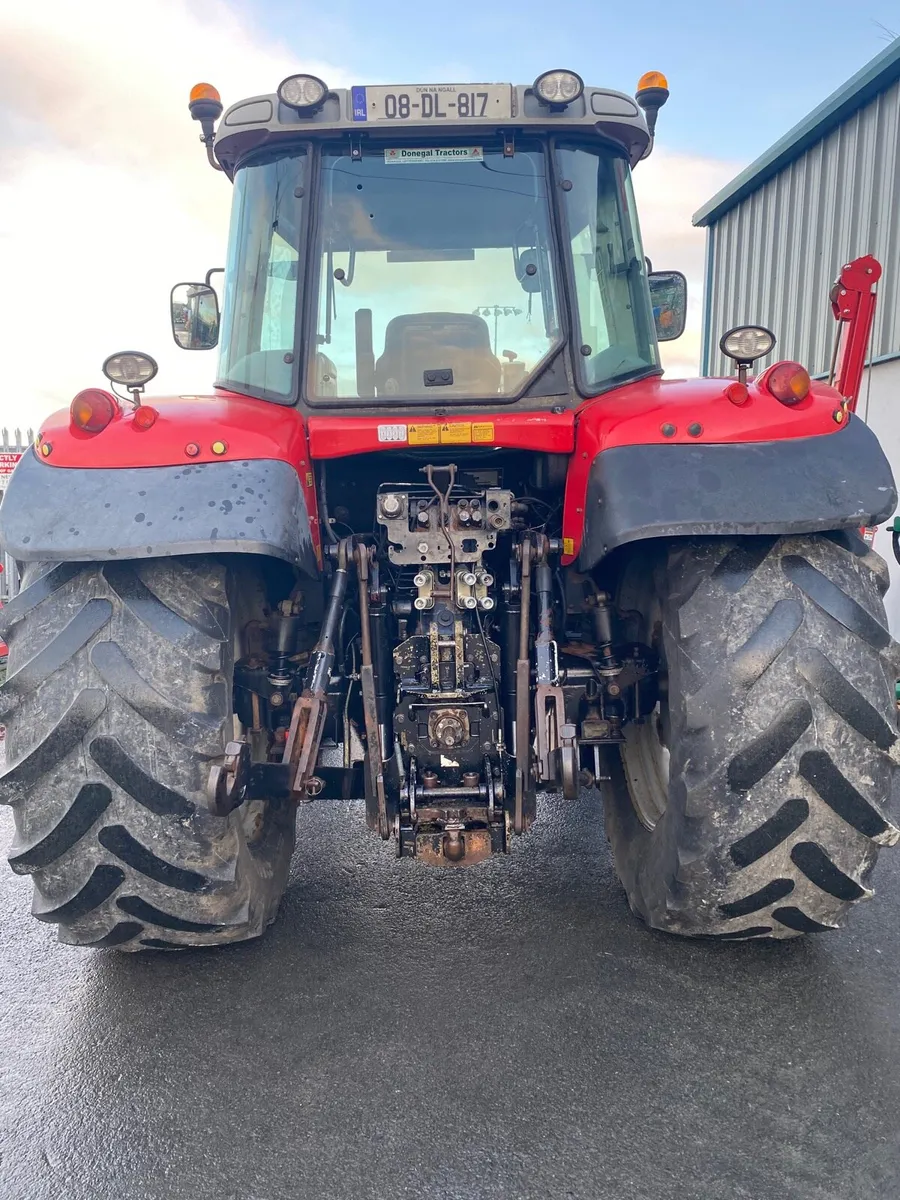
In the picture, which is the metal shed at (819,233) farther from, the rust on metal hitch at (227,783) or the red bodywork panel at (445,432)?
the rust on metal hitch at (227,783)

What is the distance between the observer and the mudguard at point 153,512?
226 centimetres

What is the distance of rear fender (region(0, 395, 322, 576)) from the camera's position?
2268 millimetres

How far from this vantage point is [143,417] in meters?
2.51

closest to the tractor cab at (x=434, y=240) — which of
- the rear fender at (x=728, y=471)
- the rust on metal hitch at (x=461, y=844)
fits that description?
the rear fender at (x=728, y=471)

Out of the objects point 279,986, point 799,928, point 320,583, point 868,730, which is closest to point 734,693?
point 868,730

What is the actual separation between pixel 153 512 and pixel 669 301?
2411mm

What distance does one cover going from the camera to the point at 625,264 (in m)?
3.13

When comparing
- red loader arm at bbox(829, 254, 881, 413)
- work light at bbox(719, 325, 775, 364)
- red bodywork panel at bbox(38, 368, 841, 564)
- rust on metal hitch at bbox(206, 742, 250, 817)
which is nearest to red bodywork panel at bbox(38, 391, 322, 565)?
red bodywork panel at bbox(38, 368, 841, 564)

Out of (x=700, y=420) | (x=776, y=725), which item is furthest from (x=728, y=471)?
(x=776, y=725)

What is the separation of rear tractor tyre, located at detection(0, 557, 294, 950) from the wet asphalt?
0.40 meters

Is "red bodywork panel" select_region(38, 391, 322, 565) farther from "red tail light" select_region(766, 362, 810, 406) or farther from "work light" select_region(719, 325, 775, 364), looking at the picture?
"red tail light" select_region(766, 362, 810, 406)

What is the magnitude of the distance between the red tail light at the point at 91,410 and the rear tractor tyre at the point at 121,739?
15.9 inches

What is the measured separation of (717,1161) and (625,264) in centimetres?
276

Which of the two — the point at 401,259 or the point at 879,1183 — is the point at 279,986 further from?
the point at 401,259
